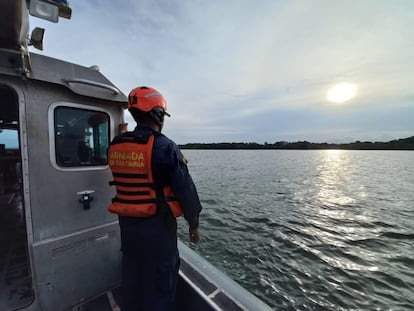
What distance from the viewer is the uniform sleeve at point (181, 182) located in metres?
1.51

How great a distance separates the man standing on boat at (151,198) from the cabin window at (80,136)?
0.72 metres

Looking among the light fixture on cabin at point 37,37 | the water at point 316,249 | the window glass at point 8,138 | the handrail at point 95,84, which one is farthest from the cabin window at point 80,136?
the window glass at point 8,138

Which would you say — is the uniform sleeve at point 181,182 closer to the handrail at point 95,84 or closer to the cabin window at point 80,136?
the handrail at point 95,84

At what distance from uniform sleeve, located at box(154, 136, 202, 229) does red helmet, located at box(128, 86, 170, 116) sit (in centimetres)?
33

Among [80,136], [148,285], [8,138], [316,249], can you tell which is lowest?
[316,249]

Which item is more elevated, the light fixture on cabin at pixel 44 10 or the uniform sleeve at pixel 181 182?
the light fixture on cabin at pixel 44 10

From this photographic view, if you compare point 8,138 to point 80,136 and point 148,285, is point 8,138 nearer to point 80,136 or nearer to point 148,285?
point 80,136

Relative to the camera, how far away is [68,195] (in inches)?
80.7

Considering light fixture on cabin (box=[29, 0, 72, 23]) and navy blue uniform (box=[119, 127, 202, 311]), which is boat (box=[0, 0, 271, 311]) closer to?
light fixture on cabin (box=[29, 0, 72, 23])

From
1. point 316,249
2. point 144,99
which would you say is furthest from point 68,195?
point 316,249

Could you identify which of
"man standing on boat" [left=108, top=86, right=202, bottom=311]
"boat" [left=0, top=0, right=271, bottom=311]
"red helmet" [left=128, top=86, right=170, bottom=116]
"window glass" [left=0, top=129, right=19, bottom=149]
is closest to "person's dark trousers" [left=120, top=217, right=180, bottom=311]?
"man standing on boat" [left=108, top=86, right=202, bottom=311]

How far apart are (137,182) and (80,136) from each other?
3.64 feet

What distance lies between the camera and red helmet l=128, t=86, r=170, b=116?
5.34 feet

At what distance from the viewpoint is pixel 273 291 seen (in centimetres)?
380
